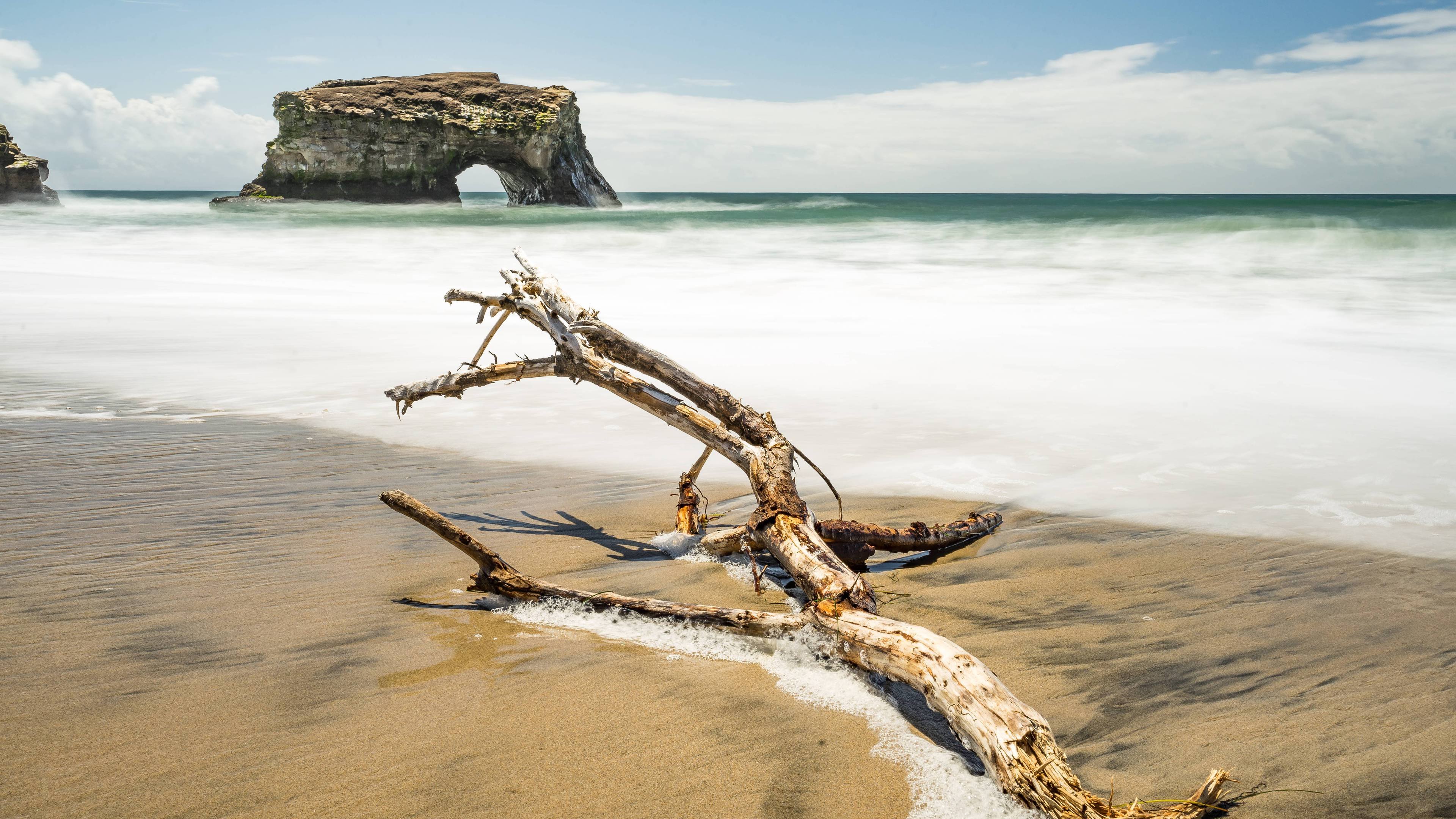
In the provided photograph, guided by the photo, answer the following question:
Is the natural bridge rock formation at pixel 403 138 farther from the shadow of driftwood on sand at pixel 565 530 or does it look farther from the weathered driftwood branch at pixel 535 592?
the weathered driftwood branch at pixel 535 592

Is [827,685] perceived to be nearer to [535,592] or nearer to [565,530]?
[535,592]

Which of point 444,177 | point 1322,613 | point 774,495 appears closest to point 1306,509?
point 1322,613

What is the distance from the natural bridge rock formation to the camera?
41.5 meters

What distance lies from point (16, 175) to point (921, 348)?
1949 inches

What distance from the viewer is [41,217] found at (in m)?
25.2

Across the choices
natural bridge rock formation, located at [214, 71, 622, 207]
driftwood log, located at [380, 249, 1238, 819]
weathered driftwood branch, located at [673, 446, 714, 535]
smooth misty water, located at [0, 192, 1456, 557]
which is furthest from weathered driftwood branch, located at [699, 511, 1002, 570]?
natural bridge rock formation, located at [214, 71, 622, 207]

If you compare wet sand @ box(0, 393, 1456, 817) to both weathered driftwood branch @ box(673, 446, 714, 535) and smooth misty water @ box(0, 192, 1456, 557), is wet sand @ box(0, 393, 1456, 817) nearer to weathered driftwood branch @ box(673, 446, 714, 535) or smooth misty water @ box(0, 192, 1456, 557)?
weathered driftwood branch @ box(673, 446, 714, 535)

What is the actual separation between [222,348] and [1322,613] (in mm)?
8390

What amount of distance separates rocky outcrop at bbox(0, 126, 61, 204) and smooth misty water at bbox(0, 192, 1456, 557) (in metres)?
29.3

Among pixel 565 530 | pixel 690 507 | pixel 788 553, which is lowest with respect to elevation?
pixel 565 530

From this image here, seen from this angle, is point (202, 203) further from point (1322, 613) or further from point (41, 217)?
point (1322, 613)

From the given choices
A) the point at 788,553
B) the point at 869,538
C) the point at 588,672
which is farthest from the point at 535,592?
the point at 869,538

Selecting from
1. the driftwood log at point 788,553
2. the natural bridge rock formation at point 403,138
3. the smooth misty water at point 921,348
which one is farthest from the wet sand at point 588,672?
the natural bridge rock formation at point 403,138

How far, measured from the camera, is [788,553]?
2.62 meters
